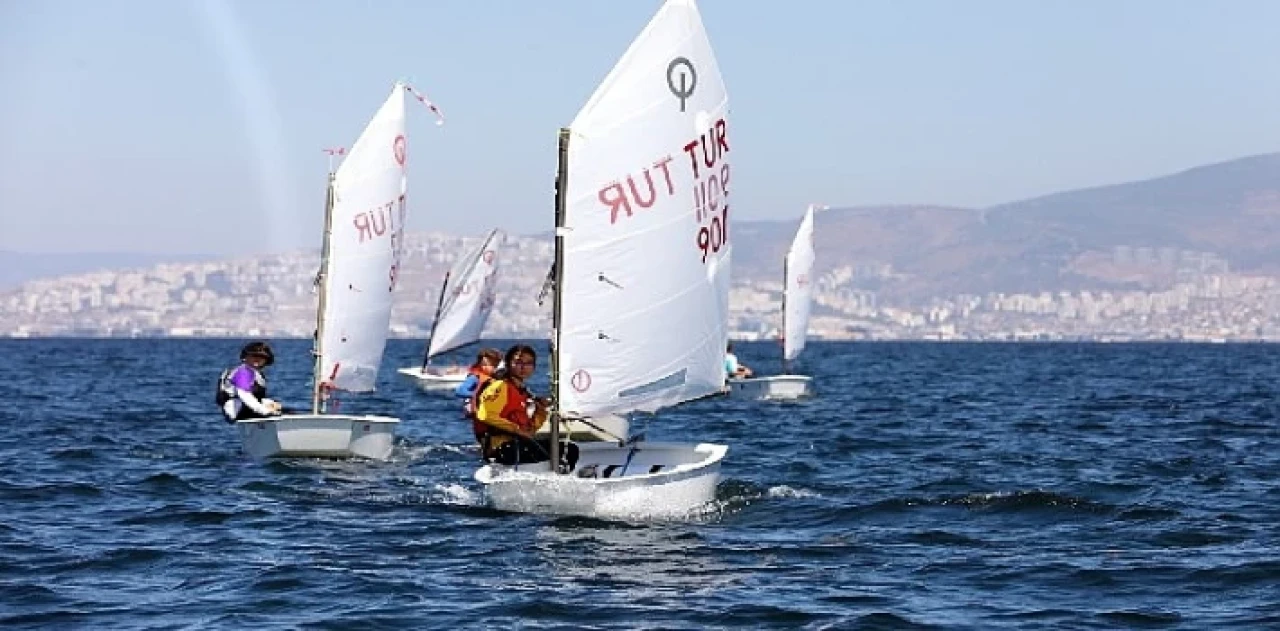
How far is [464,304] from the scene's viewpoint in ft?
207

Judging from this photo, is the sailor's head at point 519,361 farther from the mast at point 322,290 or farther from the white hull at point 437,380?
the white hull at point 437,380

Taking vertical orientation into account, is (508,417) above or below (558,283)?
below

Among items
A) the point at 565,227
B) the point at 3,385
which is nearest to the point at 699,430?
the point at 565,227

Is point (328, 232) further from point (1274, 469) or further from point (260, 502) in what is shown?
point (1274, 469)

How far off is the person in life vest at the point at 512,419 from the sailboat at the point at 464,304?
3909 cm

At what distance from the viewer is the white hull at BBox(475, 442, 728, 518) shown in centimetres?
2044

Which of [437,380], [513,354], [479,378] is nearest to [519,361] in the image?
[513,354]

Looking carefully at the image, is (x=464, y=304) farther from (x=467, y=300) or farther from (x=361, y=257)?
(x=361, y=257)

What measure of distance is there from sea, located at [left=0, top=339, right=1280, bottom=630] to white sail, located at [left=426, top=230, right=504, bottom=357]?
26.3 m

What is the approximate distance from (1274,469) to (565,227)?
1288cm

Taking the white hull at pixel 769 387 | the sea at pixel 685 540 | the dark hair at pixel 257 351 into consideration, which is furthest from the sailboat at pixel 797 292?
the dark hair at pixel 257 351

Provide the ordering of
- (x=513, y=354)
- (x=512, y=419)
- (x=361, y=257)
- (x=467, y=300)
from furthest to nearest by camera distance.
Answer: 1. (x=467, y=300)
2. (x=361, y=257)
3. (x=512, y=419)
4. (x=513, y=354)

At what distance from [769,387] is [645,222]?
31512 millimetres

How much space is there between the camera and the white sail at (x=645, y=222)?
20.8 meters
